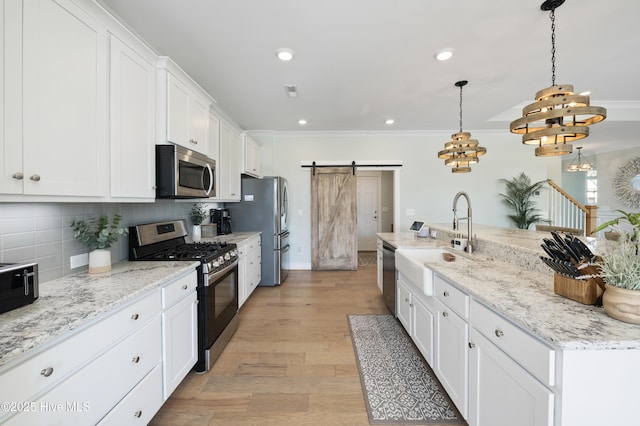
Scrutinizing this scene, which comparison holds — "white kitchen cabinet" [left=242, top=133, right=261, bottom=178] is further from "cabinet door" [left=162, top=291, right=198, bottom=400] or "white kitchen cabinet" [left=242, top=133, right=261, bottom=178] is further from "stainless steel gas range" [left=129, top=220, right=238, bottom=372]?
"cabinet door" [left=162, top=291, right=198, bottom=400]

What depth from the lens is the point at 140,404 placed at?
144 centimetres

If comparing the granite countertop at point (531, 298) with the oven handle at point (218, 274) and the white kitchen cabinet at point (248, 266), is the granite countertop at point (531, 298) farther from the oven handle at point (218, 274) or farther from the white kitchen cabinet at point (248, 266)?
the white kitchen cabinet at point (248, 266)

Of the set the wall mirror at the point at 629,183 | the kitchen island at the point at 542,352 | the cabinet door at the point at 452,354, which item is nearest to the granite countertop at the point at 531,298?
the kitchen island at the point at 542,352

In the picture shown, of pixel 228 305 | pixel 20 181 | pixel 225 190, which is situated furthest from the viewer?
pixel 225 190

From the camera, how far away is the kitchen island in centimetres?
91

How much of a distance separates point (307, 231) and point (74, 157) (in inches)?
161

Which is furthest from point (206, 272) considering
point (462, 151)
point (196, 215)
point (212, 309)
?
point (462, 151)

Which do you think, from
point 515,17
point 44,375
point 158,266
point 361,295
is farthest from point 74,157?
point 361,295

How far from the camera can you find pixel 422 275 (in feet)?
6.43

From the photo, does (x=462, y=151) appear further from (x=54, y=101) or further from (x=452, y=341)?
(x=54, y=101)

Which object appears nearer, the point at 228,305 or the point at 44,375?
the point at 44,375

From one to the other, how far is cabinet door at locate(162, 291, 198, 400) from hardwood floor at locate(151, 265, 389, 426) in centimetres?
21

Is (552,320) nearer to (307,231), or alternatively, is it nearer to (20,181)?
(20,181)

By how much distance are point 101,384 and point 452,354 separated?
1.80 metres
